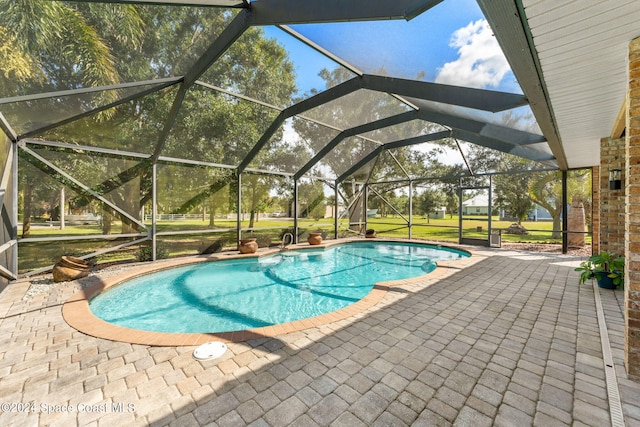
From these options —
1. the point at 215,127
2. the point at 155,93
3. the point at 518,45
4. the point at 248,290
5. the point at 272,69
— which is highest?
the point at 272,69

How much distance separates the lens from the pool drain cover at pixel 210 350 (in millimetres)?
2514

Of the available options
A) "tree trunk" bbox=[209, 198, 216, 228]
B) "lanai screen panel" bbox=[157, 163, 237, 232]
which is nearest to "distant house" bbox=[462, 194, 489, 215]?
"lanai screen panel" bbox=[157, 163, 237, 232]

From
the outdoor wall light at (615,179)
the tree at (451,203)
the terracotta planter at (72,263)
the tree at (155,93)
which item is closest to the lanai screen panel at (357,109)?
the tree at (155,93)

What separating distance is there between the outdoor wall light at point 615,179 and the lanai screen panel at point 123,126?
28.8ft

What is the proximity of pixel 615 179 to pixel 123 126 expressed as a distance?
33.3 feet

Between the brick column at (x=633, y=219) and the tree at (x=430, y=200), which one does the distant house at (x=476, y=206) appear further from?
the brick column at (x=633, y=219)

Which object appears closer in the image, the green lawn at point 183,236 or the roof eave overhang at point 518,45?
the roof eave overhang at point 518,45

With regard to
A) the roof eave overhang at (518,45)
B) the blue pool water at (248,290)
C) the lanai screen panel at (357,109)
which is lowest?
the blue pool water at (248,290)

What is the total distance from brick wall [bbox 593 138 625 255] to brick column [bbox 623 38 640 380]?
3560mm

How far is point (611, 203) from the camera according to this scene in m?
4.85

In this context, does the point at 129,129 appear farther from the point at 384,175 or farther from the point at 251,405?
the point at 384,175

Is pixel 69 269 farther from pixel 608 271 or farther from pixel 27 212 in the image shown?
pixel 608 271

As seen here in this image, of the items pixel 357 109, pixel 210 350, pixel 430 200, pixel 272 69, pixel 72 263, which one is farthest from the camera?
pixel 430 200

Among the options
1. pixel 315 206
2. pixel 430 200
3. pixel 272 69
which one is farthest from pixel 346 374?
pixel 430 200
